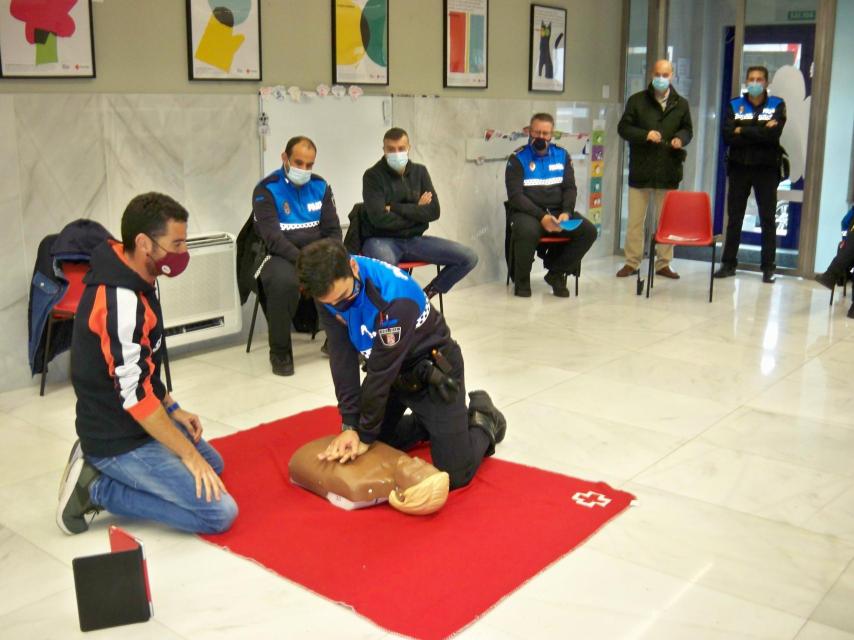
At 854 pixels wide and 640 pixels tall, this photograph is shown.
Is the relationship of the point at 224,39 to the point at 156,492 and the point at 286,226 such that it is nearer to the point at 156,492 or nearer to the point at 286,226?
the point at 286,226

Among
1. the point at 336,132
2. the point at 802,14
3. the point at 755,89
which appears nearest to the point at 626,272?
the point at 755,89

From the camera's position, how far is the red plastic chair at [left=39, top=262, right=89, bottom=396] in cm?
450

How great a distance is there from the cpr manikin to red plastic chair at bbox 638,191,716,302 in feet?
12.9

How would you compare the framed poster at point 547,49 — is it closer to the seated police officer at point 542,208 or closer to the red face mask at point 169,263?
the seated police officer at point 542,208

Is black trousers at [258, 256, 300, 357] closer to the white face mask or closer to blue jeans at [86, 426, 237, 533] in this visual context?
the white face mask

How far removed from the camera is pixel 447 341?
138 inches

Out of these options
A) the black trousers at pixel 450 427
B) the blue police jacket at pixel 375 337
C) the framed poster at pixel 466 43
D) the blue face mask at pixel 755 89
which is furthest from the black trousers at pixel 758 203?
the blue police jacket at pixel 375 337

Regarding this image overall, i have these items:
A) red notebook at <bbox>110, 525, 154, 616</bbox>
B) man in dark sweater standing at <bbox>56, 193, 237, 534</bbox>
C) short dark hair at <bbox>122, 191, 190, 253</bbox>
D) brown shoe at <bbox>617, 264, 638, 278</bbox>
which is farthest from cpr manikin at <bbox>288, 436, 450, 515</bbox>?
brown shoe at <bbox>617, 264, 638, 278</bbox>

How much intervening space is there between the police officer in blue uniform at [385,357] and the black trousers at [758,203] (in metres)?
4.52

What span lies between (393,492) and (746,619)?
1216 mm

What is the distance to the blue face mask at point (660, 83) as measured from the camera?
727 centimetres

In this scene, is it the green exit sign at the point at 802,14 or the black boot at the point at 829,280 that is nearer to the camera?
the black boot at the point at 829,280

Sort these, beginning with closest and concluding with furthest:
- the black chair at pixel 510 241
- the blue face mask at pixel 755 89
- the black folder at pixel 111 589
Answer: the black folder at pixel 111 589, the black chair at pixel 510 241, the blue face mask at pixel 755 89

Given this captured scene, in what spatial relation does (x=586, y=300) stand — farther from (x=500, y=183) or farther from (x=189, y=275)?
(x=189, y=275)
